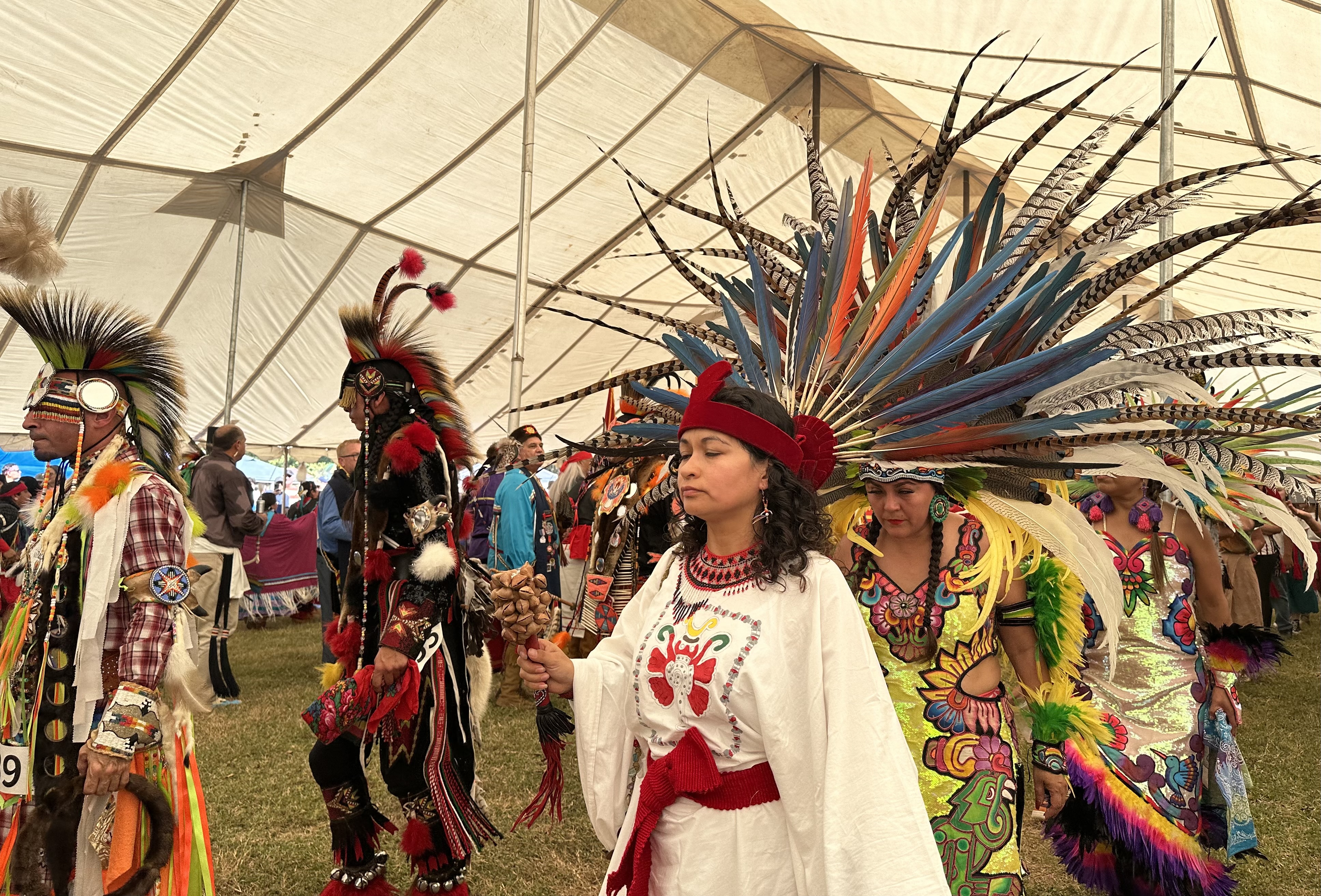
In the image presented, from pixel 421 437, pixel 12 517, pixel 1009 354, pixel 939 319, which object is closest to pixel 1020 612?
pixel 1009 354

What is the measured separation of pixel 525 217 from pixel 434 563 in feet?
11.2

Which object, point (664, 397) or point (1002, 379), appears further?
point (664, 397)

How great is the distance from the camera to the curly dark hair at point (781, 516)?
2.15 m

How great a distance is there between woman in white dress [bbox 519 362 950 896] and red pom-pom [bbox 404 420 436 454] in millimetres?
1463

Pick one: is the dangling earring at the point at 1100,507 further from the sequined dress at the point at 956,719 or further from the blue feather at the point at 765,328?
the blue feather at the point at 765,328

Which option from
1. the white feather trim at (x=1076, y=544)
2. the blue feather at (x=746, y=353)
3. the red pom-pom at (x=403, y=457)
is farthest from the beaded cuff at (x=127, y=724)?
the white feather trim at (x=1076, y=544)

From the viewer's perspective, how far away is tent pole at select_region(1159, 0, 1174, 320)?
14.1 ft

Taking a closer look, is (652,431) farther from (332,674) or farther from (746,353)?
(332,674)

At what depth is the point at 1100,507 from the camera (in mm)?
4223

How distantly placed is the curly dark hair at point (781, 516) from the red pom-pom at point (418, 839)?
187 centimetres

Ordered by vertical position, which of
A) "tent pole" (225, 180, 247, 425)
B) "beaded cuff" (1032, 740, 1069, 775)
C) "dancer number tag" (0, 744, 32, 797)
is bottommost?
"beaded cuff" (1032, 740, 1069, 775)

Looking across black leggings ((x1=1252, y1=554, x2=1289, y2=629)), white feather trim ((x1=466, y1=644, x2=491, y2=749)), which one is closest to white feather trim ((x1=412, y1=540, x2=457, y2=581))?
A: white feather trim ((x1=466, y1=644, x2=491, y2=749))

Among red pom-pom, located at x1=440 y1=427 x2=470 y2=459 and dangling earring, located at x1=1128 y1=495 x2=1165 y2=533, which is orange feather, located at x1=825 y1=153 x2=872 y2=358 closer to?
red pom-pom, located at x1=440 y1=427 x2=470 y2=459

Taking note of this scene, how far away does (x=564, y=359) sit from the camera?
50.5 ft
